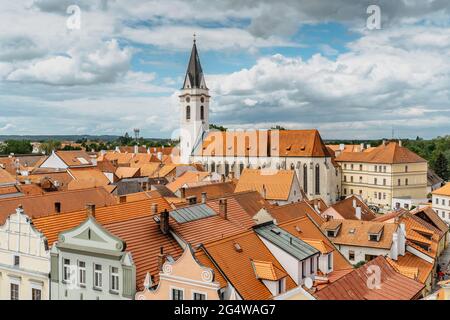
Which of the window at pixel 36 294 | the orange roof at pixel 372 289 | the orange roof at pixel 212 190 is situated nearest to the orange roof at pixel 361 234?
the orange roof at pixel 372 289

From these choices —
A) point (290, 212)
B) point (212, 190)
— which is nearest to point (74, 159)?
point (212, 190)

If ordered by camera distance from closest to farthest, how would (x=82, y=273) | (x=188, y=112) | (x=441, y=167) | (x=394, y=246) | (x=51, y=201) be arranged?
(x=82, y=273), (x=394, y=246), (x=51, y=201), (x=188, y=112), (x=441, y=167)

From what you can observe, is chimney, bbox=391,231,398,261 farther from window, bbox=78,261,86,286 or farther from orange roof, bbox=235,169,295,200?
window, bbox=78,261,86,286

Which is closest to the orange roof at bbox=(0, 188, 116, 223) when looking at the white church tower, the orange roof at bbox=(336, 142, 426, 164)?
the orange roof at bbox=(336, 142, 426, 164)

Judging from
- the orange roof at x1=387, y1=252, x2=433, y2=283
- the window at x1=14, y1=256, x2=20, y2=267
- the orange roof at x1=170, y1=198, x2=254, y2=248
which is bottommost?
the orange roof at x1=387, y1=252, x2=433, y2=283

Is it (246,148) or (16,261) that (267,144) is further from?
(16,261)
